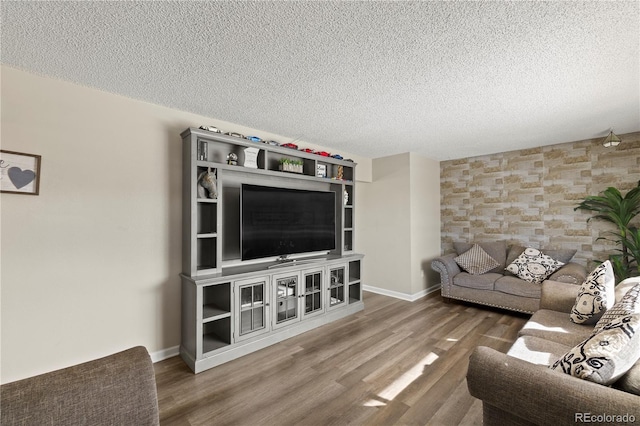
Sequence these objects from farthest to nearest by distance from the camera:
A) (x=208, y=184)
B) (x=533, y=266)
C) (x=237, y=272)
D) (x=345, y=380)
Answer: (x=533, y=266) < (x=237, y=272) < (x=208, y=184) < (x=345, y=380)

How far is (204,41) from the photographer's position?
1.64 metres

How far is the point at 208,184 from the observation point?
2.60m

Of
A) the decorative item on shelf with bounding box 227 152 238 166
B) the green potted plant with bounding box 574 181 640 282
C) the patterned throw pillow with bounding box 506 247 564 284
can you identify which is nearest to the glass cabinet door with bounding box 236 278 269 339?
the decorative item on shelf with bounding box 227 152 238 166

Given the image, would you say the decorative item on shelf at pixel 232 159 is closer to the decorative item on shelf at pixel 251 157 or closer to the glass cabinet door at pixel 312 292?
the decorative item on shelf at pixel 251 157

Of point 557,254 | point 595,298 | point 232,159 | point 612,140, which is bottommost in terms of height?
point 595,298

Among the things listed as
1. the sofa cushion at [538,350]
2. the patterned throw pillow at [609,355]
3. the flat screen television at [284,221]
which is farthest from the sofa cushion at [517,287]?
the patterned throw pillow at [609,355]

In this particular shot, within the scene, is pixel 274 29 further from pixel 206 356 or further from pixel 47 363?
pixel 47 363

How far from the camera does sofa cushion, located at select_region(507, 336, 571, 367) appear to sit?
1669 mm

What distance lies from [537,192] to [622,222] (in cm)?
99

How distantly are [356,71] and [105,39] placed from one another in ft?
5.28

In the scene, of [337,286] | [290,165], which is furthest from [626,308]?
[290,165]

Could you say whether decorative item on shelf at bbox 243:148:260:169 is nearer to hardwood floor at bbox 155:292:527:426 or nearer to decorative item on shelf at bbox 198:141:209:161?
decorative item on shelf at bbox 198:141:209:161

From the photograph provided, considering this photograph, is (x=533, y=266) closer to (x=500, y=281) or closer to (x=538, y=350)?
(x=500, y=281)

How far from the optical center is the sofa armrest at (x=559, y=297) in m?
2.42
